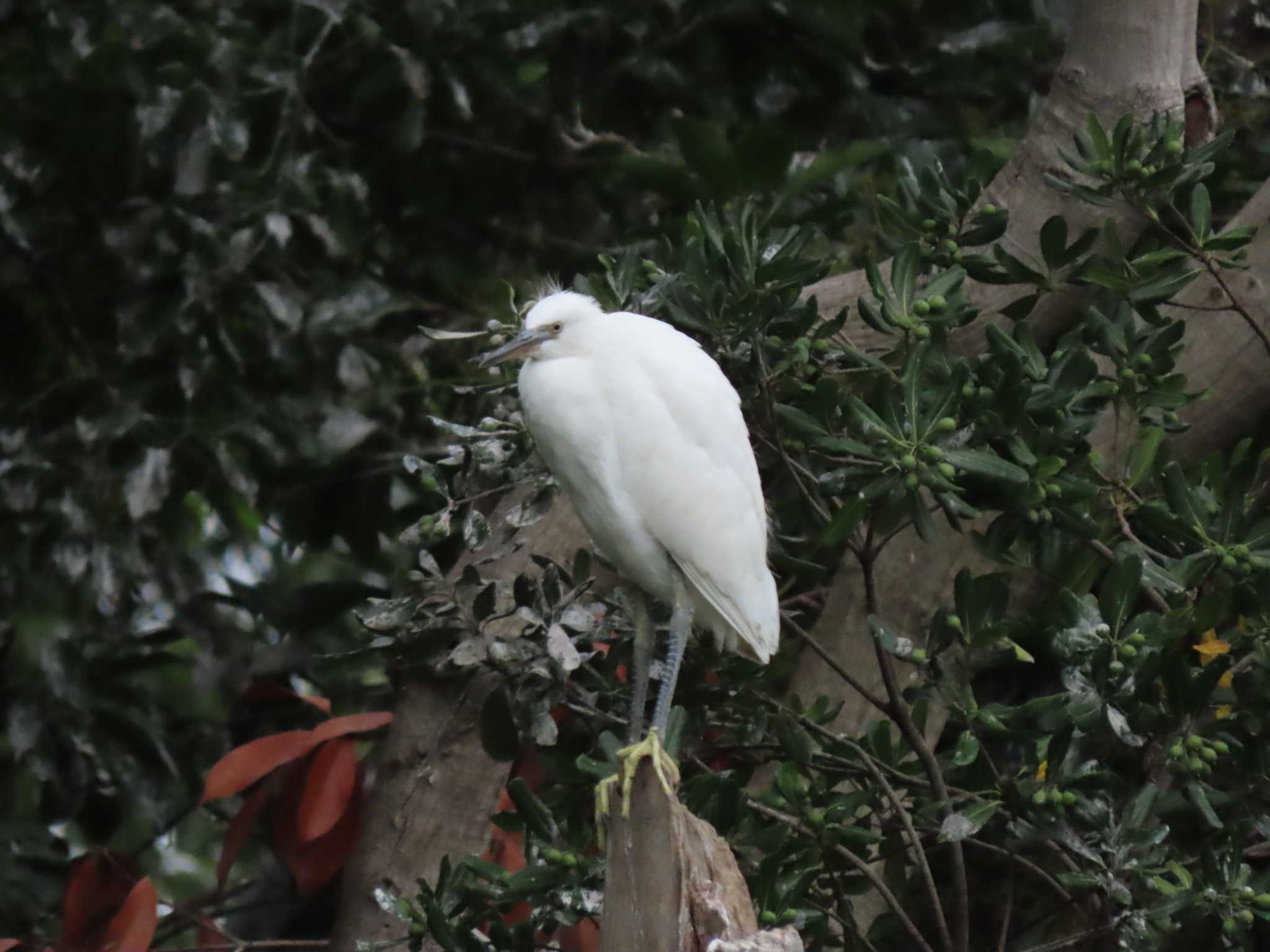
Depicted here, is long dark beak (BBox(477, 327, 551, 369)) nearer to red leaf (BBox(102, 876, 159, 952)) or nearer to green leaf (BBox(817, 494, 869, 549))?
green leaf (BBox(817, 494, 869, 549))

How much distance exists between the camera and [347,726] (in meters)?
2.46

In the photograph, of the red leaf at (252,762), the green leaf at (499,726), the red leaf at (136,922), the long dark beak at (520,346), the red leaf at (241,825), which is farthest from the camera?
the red leaf at (241,825)

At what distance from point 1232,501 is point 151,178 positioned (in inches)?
87.3

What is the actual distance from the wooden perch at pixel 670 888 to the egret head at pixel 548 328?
597 mm

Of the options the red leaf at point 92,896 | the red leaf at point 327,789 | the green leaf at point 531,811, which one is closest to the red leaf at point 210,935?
the red leaf at point 92,896

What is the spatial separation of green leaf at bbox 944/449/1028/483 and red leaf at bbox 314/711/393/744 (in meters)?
1.15

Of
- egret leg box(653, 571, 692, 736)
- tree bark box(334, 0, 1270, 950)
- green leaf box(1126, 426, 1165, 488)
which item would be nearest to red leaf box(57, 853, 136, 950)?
tree bark box(334, 0, 1270, 950)

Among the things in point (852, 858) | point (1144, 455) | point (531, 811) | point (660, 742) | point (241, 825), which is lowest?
point (241, 825)

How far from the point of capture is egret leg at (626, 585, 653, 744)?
1.95 m

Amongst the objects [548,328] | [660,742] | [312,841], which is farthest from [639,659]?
[312,841]

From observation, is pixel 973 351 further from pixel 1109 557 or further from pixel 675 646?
pixel 675 646

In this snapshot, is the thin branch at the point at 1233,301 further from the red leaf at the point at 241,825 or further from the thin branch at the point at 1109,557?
the red leaf at the point at 241,825

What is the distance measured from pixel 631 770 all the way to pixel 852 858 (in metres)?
0.37

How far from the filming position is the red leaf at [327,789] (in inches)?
95.1
